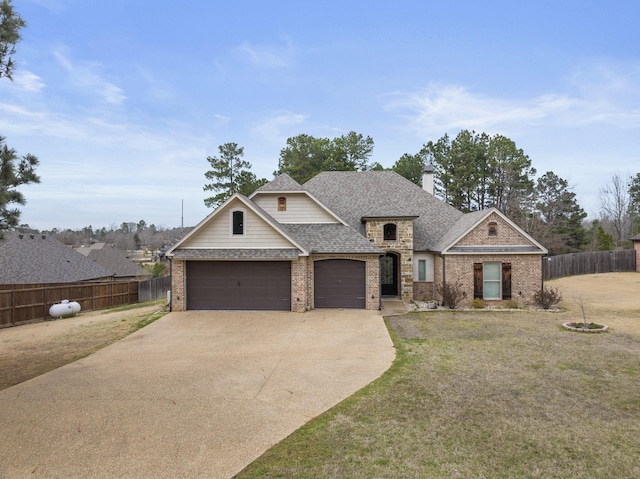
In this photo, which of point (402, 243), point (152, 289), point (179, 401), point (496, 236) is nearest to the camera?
point (179, 401)

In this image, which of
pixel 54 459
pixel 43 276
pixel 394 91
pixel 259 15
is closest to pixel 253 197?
pixel 259 15

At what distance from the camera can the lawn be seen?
184 inches

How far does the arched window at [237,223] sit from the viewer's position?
53.9ft

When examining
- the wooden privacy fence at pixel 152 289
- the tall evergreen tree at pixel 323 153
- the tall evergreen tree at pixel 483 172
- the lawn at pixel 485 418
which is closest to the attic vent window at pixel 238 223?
the lawn at pixel 485 418

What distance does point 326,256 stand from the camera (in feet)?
55.4

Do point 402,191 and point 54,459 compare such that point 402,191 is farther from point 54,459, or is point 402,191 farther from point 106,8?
point 54,459

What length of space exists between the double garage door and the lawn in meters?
5.93

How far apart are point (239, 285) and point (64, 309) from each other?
8.47 m

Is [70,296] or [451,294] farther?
[70,296]

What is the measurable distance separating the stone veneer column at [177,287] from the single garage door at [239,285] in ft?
1.10

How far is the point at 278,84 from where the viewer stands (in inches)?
872

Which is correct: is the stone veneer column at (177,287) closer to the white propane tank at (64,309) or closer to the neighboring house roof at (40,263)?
the white propane tank at (64,309)

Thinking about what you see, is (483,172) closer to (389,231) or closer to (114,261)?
(389,231)

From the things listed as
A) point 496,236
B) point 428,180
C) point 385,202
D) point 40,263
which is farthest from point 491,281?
point 40,263
